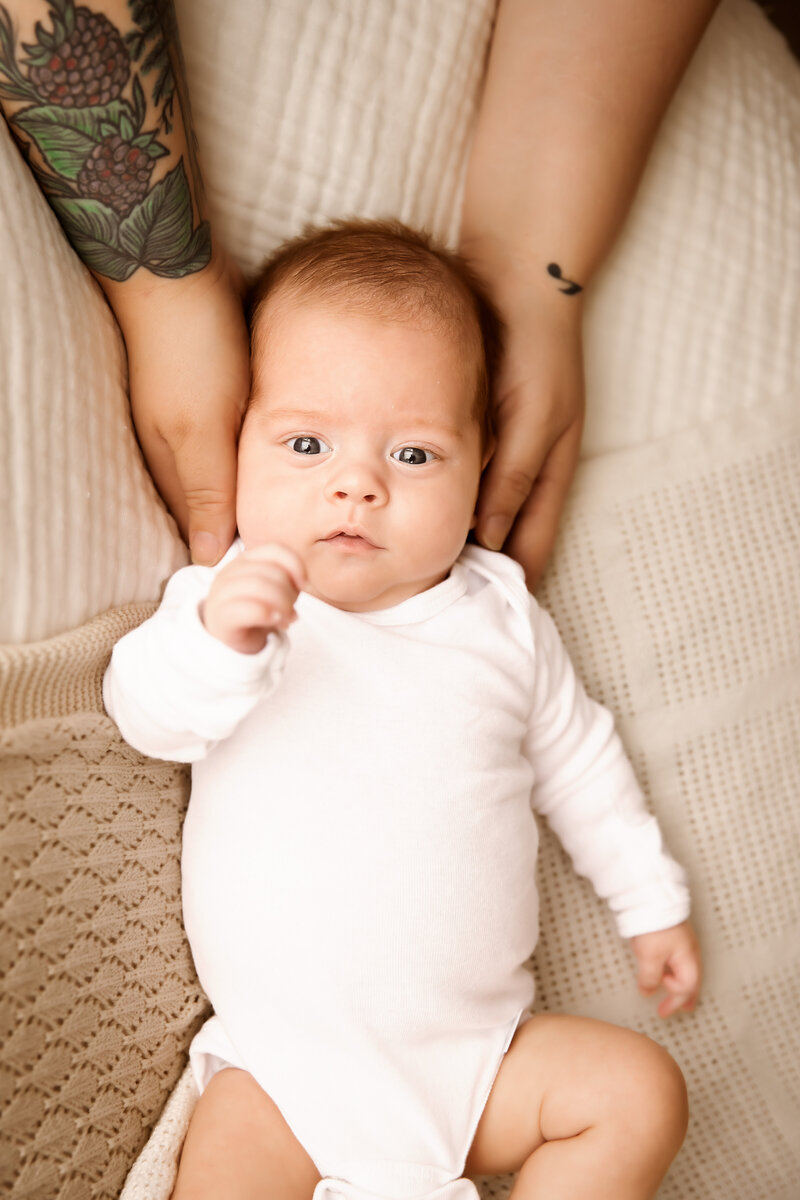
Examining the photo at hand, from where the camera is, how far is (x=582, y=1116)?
929 mm

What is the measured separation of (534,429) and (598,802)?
1.57 ft

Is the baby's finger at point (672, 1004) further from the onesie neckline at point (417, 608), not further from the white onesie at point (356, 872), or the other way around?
the onesie neckline at point (417, 608)

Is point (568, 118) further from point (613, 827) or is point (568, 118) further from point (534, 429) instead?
point (613, 827)

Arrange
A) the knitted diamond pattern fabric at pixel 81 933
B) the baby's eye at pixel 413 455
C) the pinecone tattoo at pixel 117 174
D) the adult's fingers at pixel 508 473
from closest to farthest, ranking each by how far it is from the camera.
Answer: the knitted diamond pattern fabric at pixel 81 933, the pinecone tattoo at pixel 117 174, the baby's eye at pixel 413 455, the adult's fingers at pixel 508 473

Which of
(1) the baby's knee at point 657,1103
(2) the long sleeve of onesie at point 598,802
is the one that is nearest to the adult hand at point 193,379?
(2) the long sleeve of onesie at point 598,802

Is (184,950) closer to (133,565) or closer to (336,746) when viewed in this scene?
(336,746)

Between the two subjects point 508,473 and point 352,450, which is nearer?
point 352,450

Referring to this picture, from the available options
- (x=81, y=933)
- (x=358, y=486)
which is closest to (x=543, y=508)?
(x=358, y=486)

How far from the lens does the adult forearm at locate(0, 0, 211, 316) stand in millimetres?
808

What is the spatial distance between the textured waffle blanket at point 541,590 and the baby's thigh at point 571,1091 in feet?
0.74

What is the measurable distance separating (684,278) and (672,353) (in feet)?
0.38

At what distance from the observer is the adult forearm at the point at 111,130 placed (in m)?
0.81

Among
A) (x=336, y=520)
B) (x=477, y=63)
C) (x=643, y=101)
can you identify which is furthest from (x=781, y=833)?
(x=477, y=63)

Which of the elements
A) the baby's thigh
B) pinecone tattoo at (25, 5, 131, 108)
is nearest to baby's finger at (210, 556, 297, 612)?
pinecone tattoo at (25, 5, 131, 108)
